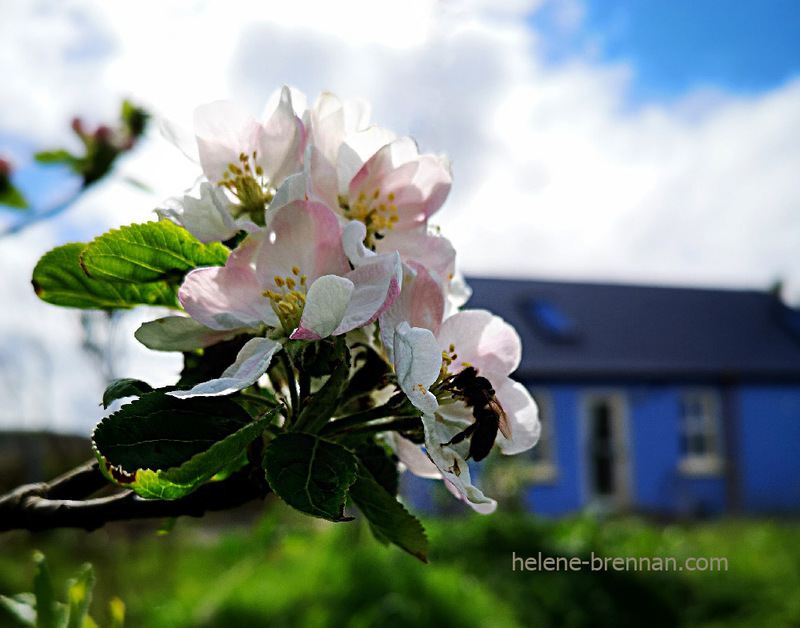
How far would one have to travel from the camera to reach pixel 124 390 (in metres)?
0.54

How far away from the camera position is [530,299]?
13930 mm

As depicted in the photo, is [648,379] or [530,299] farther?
[530,299]

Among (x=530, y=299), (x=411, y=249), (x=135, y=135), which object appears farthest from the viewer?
(x=530, y=299)

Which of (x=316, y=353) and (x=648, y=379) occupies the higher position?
(x=648, y=379)

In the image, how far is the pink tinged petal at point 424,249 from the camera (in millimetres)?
605

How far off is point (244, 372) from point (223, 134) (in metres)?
0.25

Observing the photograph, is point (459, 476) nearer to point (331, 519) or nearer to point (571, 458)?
point (331, 519)

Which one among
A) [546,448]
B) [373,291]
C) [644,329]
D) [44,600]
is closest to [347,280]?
[373,291]

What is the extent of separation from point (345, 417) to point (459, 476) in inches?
3.8

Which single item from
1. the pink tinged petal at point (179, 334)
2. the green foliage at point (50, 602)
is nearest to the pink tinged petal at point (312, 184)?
the pink tinged petal at point (179, 334)

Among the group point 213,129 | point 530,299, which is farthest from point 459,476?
point 530,299

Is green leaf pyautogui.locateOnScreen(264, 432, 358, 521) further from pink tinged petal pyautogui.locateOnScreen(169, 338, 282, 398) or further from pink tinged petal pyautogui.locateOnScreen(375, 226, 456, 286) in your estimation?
pink tinged petal pyautogui.locateOnScreen(375, 226, 456, 286)

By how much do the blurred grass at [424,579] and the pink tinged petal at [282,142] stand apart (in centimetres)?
215

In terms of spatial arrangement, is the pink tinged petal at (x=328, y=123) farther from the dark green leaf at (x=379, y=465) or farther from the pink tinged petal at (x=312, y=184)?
the dark green leaf at (x=379, y=465)
